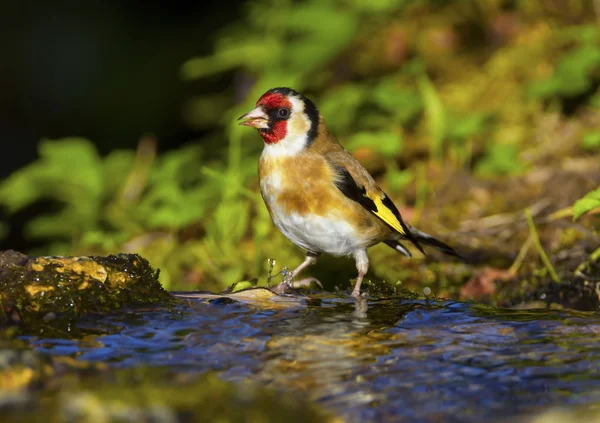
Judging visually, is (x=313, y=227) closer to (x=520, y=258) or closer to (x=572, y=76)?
(x=520, y=258)

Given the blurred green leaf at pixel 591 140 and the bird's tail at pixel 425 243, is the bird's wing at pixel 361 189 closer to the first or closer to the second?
the bird's tail at pixel 425 243

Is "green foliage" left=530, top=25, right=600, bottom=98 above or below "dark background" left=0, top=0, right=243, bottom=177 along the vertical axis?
below

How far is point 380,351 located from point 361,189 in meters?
1.59

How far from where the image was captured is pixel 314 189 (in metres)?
4.12

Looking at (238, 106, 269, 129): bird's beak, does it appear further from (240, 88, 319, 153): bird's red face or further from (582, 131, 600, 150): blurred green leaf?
(582, 131, 600, 150): blurred green leaf

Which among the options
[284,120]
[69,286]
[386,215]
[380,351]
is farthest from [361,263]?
[69,286]

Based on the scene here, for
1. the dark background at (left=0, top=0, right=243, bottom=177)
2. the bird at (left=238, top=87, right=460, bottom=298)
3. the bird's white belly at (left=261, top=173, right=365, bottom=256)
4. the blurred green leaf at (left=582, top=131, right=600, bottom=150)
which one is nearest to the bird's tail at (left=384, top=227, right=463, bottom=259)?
the bird at (left=238, top=87, right=460, bottom=298)

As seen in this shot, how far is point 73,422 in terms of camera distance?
2.14m

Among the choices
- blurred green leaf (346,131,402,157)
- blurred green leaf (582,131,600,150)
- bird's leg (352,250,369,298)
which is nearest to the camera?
bird's leg (352,250,369,298)

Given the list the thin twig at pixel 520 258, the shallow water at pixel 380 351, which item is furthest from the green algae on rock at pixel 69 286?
the thin twig at pixel 520 258

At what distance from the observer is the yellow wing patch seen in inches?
170

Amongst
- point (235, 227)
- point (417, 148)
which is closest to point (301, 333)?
point (235, 227)

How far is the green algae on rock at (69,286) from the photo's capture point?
A: 2920mm

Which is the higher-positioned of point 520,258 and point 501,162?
point 501,162
